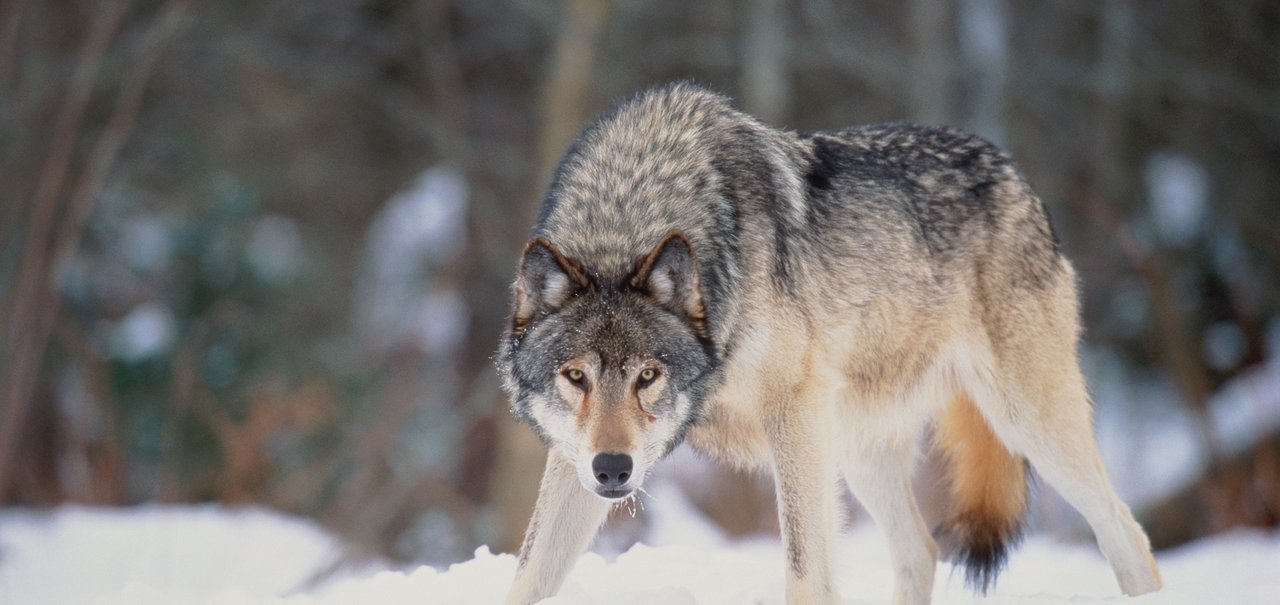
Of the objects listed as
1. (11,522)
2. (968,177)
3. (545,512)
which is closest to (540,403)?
(545,512)

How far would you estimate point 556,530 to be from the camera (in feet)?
11.9

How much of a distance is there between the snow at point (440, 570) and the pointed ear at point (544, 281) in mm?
778

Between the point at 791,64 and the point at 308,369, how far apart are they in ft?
16.8

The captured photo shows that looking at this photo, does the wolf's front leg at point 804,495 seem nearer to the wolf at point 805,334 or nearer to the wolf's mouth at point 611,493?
the wolf at point 805,334

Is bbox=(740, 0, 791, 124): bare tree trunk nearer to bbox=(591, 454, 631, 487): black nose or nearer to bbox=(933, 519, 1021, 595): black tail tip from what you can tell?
bbox=(933, 519, 1021, 595): black tail tip

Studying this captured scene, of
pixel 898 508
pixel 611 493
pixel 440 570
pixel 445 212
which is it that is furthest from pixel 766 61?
pixel 611 493

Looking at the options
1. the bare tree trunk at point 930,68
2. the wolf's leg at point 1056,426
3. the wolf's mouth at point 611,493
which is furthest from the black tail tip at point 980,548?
the bare tree trunk at point 930,68

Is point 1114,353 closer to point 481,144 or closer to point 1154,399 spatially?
point 1154,399

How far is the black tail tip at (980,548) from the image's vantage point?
427 centimetres

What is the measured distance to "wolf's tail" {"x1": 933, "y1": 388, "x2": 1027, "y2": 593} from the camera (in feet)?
14.2

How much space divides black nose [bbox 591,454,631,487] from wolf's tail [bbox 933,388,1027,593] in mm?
1665

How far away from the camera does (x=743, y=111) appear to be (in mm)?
4086

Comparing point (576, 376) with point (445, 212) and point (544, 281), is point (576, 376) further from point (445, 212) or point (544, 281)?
point (445, 212)

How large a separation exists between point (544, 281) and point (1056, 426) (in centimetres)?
190
